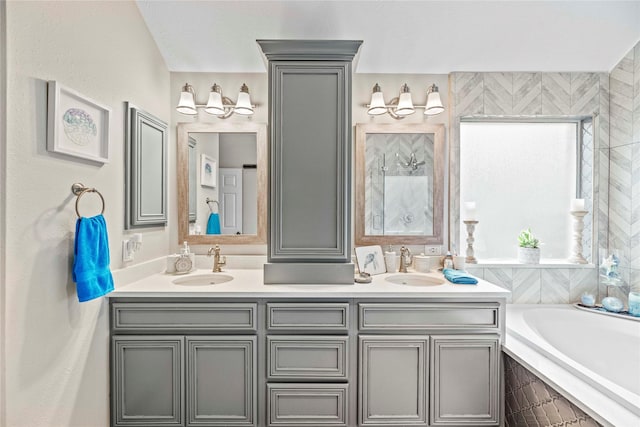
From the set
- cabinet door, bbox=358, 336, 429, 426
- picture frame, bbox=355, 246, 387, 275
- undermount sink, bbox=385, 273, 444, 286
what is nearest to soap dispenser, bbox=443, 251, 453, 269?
undermount sink, bbox=385, 273, 444, 286

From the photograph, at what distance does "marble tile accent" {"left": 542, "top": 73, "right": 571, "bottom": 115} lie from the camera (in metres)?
2.40

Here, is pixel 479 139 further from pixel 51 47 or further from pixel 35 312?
pixel 35 312

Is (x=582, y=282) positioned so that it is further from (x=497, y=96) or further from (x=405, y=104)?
(x=405, y=104)

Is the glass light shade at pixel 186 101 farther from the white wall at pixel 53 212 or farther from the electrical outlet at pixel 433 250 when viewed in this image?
the electrical outlet at pixel 433 250

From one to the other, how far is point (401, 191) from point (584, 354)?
Answer: 162cm

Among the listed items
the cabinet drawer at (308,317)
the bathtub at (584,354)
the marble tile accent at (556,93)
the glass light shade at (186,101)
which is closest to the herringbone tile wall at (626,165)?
the marble tile accent at (556,93)

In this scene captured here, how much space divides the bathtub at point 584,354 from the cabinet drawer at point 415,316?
0.92ft

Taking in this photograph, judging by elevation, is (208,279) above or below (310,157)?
below

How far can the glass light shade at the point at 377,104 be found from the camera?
2319mm

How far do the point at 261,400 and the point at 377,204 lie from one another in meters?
1.54

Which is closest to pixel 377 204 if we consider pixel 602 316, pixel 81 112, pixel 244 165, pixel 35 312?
pixel 244 165

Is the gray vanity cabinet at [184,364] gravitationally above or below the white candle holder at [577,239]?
below

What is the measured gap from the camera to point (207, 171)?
8.04ft

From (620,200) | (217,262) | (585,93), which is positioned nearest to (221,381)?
(217,262)
